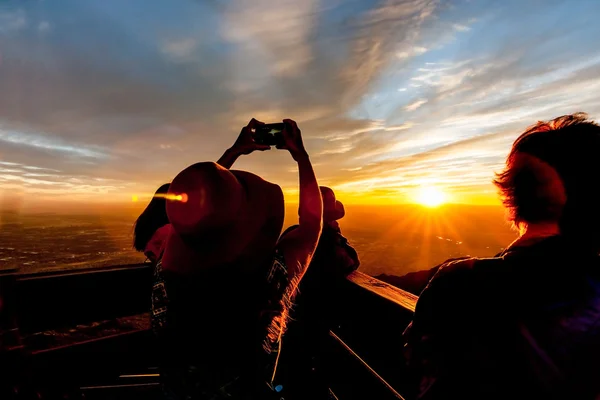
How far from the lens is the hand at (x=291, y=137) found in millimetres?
1640

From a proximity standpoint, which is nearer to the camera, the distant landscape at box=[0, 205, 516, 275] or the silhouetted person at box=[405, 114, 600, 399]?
the silhouetted person at box=[405, 114, 600, 399]

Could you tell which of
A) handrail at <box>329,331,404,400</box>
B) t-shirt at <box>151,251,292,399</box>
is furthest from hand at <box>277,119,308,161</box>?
handrail at <box>329,331,404,400</box>

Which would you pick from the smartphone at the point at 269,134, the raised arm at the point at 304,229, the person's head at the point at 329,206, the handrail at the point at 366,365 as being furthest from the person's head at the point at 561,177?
the person's head at the point at 329,206

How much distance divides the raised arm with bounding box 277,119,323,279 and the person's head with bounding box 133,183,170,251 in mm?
1257

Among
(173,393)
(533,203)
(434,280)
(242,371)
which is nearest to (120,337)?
(173,393)

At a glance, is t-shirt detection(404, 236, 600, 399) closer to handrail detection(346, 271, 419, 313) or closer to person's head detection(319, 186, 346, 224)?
handrail detection(346, 271, 419, 313)

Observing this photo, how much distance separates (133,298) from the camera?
2.83 m

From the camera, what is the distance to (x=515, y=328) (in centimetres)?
94

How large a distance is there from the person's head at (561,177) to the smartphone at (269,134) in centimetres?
114

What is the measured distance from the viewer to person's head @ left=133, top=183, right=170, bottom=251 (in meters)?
2.27

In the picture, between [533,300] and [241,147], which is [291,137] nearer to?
[241,147]

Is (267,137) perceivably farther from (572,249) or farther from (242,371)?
(572,249)

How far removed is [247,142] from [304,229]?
0.78 m

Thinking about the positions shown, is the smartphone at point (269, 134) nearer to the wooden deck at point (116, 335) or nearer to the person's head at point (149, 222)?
the person's head at point (149, 222)
